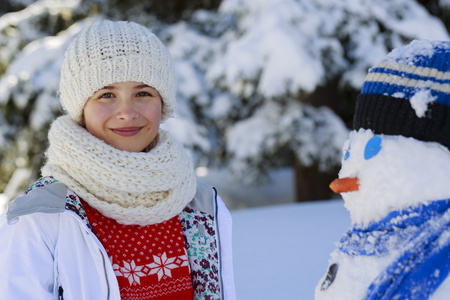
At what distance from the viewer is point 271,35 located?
5492mm

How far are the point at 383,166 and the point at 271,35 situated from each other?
4.46 metres

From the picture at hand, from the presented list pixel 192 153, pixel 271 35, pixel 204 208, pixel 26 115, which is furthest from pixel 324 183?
pixel 204 208

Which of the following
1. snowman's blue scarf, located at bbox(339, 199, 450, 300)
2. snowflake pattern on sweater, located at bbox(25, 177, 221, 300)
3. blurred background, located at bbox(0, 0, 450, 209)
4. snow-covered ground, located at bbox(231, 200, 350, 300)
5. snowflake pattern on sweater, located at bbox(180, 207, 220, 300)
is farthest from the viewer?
blurred background, located at bbox(0, 0, 450, 209)

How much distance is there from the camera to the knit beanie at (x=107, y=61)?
64.6 inches

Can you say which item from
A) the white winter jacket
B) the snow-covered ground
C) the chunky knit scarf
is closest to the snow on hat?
the chunky knit scarf

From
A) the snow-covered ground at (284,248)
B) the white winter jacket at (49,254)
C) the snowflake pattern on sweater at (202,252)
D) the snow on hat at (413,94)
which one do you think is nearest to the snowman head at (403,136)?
the snow on hat at (413,94)

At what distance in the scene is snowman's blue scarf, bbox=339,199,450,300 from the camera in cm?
110

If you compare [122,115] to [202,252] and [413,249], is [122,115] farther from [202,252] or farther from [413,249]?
[413,249]

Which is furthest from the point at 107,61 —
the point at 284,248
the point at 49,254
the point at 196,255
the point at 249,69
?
the point at 249,69

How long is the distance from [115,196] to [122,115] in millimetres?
276

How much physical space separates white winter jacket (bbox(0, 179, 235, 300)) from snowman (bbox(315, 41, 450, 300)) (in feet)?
2.22

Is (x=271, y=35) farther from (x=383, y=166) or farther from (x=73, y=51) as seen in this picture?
(x=383, y=166)

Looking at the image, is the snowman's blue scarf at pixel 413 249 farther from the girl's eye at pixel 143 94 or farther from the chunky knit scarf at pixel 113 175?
the girl's eye at pixel 143 94

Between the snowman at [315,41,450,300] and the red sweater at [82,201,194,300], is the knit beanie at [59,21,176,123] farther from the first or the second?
the snowman at [315,41,450,300]
